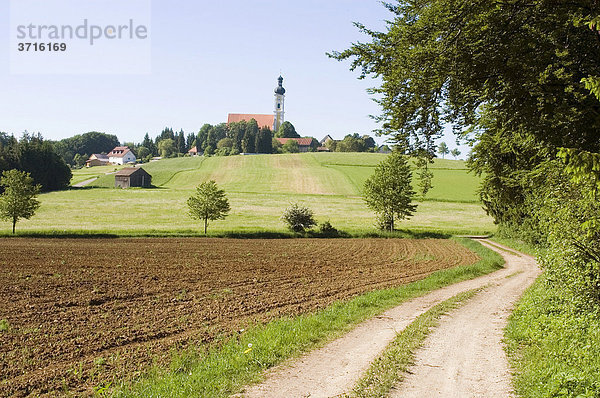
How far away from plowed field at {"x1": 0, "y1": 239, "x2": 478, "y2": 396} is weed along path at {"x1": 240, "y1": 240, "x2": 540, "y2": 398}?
3132 mm

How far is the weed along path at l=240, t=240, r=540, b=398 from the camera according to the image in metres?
7.56

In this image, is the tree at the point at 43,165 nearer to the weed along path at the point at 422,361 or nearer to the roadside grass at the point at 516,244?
the roadside grass at the point at 516,244

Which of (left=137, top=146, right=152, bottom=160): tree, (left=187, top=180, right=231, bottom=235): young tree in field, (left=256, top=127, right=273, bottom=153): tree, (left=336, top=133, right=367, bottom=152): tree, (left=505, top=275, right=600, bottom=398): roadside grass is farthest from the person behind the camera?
(left=137, top=146, right=152, bottom=160): tree

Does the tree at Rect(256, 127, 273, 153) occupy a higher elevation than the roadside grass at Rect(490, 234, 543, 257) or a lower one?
higher

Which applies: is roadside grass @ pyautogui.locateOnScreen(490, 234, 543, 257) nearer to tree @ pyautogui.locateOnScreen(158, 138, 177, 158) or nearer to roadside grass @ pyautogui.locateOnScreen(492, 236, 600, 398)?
roadside grass @ pyautogui.locateOnScreen(492, 236, 600, 398)

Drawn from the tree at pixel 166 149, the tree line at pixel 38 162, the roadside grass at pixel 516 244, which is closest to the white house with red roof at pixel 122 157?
the tree at pixel 166 149

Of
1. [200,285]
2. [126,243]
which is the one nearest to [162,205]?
[126,243]

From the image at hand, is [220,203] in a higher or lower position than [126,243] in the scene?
higher

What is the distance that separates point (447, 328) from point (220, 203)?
3530 cm

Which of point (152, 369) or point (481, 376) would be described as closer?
point (481, 376)

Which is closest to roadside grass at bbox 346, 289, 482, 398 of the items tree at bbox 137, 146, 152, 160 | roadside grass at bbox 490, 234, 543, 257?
roadside grass at bbox 490, 234, 543, 257

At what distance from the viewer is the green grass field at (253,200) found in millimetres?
50094

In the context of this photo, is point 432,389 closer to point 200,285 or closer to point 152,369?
point 152,369

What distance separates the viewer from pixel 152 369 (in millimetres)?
9297
